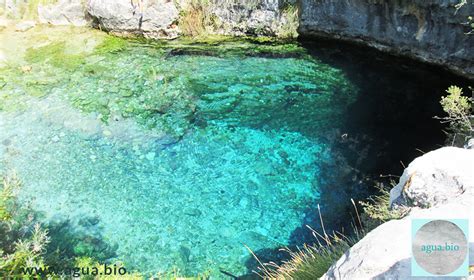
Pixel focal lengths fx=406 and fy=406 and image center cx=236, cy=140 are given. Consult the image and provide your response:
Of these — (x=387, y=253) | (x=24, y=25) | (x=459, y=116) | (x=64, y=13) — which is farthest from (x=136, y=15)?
(x=387, y=253)

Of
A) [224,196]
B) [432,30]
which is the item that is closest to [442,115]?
[432,30]

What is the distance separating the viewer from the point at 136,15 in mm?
9672

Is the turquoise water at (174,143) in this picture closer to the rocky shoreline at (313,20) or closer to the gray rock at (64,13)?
the rocky shoreline at (313,20)

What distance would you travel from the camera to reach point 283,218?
5844 mm

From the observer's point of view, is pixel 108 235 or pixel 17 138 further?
pixel 17 138

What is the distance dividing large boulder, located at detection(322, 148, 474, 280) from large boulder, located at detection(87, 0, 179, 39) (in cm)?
725

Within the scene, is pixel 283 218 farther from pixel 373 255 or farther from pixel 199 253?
pixel 373 255

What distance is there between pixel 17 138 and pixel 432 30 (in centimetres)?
799

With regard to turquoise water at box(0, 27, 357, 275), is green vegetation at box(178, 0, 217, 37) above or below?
above

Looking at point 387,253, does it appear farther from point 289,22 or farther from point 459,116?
point 289,22

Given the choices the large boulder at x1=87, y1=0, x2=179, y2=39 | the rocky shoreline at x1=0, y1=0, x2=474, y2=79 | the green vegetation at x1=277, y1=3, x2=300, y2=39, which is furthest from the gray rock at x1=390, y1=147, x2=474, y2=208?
the large boulder at x1=87, y1=0, x2=179, y2=39

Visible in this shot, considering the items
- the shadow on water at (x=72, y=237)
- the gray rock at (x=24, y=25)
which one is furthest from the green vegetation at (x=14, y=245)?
the gray rock at (x=24, y=25)

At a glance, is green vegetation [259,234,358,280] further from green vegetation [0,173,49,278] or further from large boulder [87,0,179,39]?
large boulder [87,0,179,39]

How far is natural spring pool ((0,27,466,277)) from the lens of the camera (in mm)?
5672
